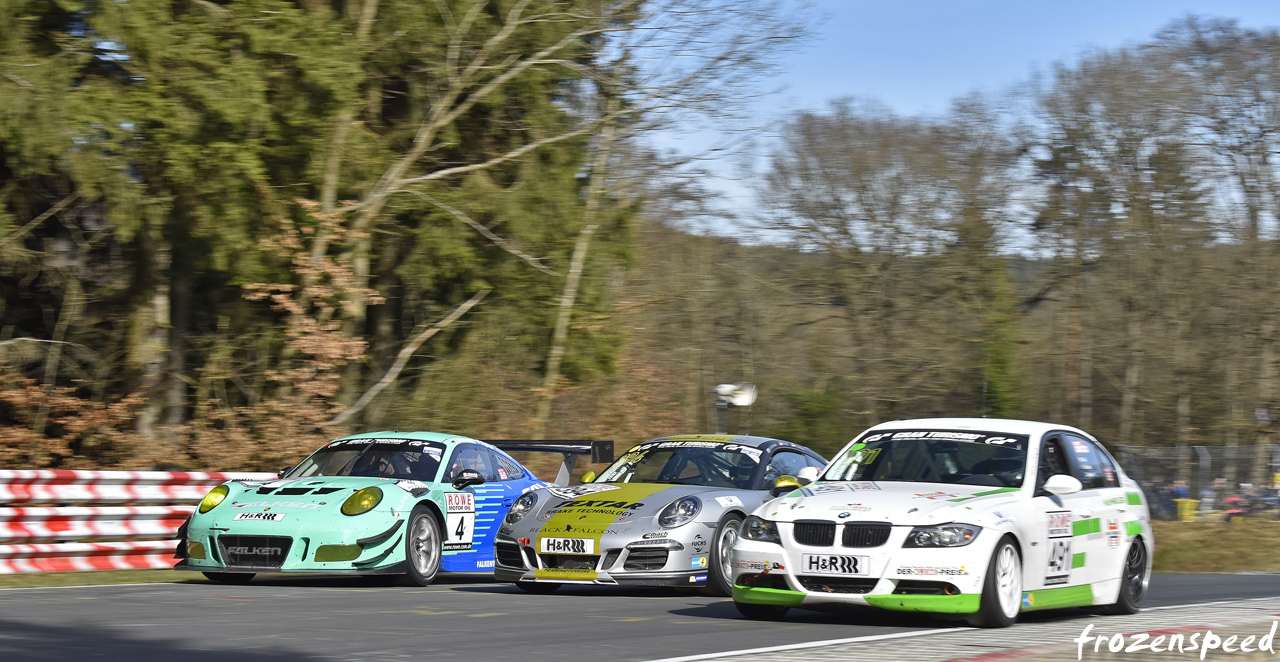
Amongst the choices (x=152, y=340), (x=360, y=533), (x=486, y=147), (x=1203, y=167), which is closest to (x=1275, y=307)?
(x=1203, y=167)

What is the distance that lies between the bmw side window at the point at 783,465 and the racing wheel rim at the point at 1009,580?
375cm

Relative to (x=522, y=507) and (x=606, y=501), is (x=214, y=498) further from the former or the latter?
(x=606, y=501)

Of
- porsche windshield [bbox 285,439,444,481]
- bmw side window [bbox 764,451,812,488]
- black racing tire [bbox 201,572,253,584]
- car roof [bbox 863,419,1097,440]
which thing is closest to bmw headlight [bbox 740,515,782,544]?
car roof [bbox 863,419,1097,440]

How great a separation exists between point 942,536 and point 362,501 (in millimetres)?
5647

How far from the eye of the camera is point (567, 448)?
14.6 m

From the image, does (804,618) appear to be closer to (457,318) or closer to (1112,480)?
(1112,480)

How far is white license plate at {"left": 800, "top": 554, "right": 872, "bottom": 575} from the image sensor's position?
324 inches

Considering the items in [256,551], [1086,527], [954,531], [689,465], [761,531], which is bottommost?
[256,551]

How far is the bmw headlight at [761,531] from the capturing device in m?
8.62

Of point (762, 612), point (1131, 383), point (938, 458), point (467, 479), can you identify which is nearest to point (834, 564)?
point (762, 612)

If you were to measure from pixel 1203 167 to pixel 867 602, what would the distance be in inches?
1404

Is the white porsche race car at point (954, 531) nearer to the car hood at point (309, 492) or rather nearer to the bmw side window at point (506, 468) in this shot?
the car hood at point (309, 492)

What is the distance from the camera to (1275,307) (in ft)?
135

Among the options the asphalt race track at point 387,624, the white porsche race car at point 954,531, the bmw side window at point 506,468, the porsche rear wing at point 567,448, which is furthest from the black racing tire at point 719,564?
the bmw side window at point 506,468
